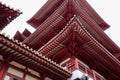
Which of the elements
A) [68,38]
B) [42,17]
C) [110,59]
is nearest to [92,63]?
[110,59]

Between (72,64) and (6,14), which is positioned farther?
(72,64)

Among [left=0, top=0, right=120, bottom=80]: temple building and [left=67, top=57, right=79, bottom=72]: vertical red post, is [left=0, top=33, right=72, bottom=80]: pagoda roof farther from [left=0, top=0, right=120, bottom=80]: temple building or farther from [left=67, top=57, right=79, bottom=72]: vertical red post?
[left=67, top=57, right=79, bottom=72]: vertical red post

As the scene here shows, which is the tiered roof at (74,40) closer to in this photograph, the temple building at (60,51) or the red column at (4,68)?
the temple building at (60,51)

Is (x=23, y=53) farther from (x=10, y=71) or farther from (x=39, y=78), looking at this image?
(x=39, y=78)

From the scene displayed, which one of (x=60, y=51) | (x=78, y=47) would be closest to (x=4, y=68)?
(x=60, y=51)

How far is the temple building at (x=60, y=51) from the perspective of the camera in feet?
25.4

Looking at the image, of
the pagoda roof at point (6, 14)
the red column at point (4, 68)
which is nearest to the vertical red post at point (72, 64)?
the red column at point (4, 68)

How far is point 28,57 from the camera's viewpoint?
7.80 meters

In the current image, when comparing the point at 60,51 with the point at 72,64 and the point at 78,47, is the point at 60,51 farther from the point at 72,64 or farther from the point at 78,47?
the point at 72,64

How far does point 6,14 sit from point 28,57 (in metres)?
2.48

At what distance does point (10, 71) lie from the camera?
7691 millimetres

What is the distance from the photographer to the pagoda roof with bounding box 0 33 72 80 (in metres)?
7.23

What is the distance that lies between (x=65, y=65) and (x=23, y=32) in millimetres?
10075

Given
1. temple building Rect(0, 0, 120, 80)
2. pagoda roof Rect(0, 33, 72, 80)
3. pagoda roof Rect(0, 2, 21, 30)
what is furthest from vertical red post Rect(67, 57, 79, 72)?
pagoda roof Rect(0, 2, 21, 30)
